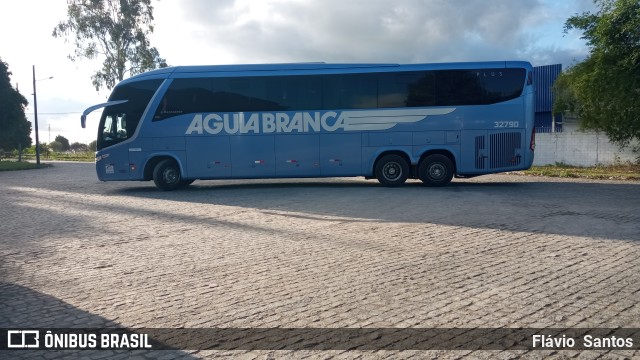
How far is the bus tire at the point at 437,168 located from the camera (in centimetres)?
1606

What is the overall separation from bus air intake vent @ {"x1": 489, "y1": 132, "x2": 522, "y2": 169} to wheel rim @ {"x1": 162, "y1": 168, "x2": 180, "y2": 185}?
32.5 ft

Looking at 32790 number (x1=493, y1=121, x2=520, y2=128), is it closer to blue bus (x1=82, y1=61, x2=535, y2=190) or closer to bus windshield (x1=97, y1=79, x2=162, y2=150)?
blue bus (x1=82, y1=61, x2=535, y2=190)

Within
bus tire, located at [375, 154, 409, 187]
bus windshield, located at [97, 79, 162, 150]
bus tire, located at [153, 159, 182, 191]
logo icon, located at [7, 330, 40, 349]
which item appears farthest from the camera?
bus tire, located at [153, 159, 182, 191]

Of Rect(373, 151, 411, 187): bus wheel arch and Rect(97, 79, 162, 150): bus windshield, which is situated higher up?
Rect(97, 79, 162, 150): bus windshield

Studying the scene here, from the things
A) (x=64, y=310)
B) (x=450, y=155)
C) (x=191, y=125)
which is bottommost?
(x=64, y=310)

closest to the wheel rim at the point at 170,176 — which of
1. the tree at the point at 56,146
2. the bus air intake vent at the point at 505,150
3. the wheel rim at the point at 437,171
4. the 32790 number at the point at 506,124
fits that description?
the wheel rim at the point at 437,171

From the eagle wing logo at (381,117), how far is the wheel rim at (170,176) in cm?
564

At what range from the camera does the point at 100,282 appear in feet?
19.9

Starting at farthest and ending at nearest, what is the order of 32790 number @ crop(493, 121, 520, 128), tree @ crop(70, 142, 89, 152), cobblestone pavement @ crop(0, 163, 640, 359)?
1. tree @ crop(70, 142, 89, 152)
2. 32790 number @ crop(493, 121, 520, 128)
3. cobblestone pavement @ crop(0, 163, 640, 359)

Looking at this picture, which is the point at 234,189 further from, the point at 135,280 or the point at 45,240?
the point at 135,280

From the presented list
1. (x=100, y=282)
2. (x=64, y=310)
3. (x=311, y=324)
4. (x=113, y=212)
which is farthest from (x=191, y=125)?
(x=311, y=324)

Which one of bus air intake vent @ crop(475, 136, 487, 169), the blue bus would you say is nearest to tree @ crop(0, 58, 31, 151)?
the blue bus

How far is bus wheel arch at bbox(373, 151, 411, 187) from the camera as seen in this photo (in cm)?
1619

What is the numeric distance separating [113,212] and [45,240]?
10.8 ft
